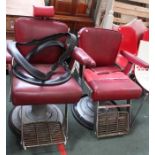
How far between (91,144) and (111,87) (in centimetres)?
56

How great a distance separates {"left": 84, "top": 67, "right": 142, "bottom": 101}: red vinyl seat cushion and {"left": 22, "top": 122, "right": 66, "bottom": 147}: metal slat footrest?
0.45 metres

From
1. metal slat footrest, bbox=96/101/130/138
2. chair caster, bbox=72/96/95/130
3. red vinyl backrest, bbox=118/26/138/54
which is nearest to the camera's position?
metal slat footrest, bbox=96/101/130/138

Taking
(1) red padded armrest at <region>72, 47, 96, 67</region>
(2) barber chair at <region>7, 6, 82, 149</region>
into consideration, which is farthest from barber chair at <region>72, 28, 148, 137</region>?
(2) barber chair at <region>7, 6, 82, 149</region>

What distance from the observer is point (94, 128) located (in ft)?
7.43

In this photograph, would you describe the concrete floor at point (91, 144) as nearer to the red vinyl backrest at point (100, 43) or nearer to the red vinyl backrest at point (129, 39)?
the red vinyl backrest at point (100, 43)

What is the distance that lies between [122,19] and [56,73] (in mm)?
2526

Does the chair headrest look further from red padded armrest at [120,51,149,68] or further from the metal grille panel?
the metal grille panel

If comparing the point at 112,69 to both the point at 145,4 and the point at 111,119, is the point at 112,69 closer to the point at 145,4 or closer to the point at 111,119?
the point at 111,119

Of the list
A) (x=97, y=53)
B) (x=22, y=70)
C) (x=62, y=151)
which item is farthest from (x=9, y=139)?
(x=97, y=53)

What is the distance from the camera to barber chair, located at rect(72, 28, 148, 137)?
2.07 metres

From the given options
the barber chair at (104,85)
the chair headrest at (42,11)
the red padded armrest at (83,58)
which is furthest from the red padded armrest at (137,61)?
the chair headrest at (42,11)

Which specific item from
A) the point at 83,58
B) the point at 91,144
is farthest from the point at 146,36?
the point at 91,144

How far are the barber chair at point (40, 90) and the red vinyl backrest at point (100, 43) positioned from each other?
277 mm

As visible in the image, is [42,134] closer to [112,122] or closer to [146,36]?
[112,122]
